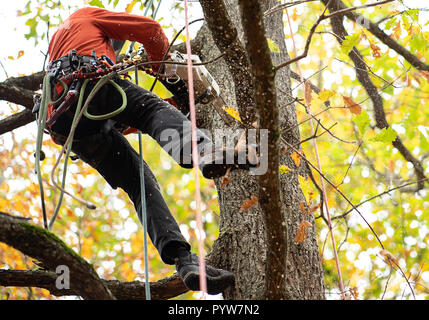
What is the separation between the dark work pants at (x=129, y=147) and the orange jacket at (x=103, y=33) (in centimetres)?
29

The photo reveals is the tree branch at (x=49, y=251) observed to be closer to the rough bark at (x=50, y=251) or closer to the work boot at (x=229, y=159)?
the rough bark at (x=50, y=251)

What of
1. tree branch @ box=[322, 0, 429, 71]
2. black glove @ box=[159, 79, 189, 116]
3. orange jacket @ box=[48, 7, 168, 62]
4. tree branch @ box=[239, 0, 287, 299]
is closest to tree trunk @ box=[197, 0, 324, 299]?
tree branch @ box=[239, 0, 287, 299]

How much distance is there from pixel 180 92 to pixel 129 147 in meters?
0.42

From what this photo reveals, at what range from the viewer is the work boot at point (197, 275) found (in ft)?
7.51

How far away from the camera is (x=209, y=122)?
10.4 feet

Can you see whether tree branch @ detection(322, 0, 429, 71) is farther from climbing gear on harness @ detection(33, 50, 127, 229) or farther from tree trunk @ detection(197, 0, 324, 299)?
climbing gear on harness @ detection(33, 50, 127, 229)

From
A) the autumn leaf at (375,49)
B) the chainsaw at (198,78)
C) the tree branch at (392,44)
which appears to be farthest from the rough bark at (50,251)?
the tree branch at (392,44)

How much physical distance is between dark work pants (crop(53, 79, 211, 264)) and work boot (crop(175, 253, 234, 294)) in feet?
0.29

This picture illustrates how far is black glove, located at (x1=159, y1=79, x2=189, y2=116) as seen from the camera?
275 centimetres

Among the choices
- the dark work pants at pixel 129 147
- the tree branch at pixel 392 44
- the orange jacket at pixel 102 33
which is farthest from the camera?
the tree branch at pixel 392 44
